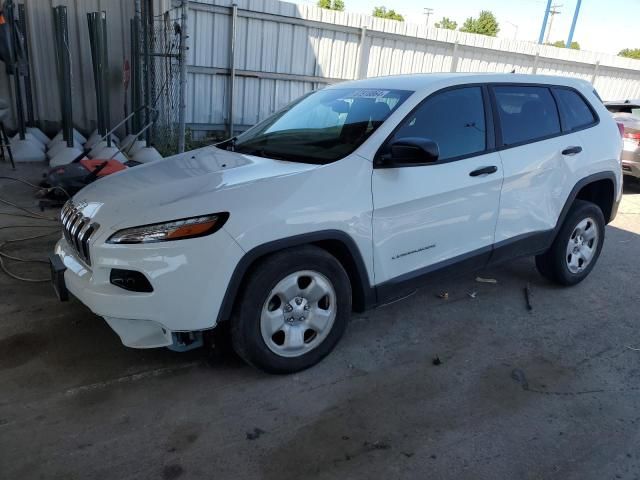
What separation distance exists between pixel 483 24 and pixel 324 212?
54.1 m

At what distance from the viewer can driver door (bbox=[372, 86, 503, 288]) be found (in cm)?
324

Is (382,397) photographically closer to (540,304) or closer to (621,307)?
(540,304)

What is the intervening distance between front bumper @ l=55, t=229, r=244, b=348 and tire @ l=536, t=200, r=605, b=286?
310 centimetres

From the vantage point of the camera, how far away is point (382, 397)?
303cm

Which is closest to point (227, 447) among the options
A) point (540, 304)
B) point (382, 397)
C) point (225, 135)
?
point (382, 397)

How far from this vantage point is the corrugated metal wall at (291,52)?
33.2ft

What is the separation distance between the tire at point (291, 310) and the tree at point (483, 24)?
52.7 metres

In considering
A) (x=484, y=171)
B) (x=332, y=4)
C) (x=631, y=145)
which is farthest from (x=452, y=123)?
(x=332, y=4)

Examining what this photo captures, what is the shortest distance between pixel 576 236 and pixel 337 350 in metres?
2.56

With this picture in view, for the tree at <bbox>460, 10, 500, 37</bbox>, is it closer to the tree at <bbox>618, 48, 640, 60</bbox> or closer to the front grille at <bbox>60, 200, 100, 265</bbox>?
the tree at <bbox>618, 48, 640, 60</bbox>

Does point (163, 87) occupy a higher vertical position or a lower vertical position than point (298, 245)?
lower

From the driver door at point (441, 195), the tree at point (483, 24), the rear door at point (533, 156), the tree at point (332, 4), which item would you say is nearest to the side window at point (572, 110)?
the rear door at point (533, 156)

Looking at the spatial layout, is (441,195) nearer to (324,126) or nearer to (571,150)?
(324,126)

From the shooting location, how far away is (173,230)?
8.73 ft
